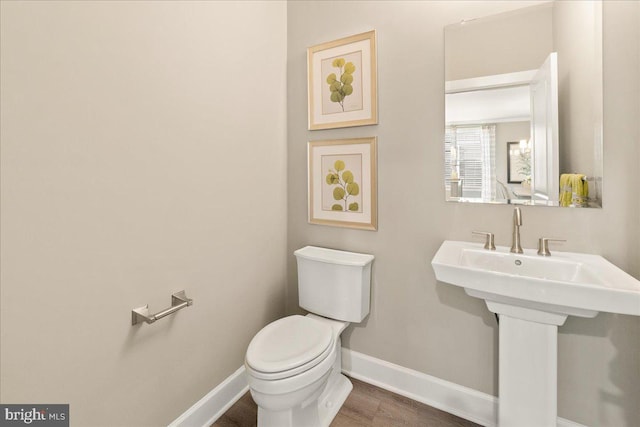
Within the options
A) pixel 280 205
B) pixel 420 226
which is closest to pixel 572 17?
pixel 420 226

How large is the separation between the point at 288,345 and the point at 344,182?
994 mm

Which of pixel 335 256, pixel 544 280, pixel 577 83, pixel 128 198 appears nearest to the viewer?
pixel 544 280

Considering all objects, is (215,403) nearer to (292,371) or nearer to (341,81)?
(292,371)

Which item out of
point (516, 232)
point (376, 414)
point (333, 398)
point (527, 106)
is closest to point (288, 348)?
point (333, 398)

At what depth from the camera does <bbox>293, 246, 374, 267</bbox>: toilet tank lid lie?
1.69 meters

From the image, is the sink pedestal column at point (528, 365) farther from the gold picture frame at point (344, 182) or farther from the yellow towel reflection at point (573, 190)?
the gold picture frame at point (344, 182)

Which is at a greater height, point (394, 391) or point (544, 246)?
point (544, 246)

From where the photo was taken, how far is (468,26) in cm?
150

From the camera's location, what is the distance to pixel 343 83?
1847 millimetres

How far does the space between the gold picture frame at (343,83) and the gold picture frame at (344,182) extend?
13 centimetres

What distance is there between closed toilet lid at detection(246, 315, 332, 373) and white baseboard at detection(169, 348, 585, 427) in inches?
17.8

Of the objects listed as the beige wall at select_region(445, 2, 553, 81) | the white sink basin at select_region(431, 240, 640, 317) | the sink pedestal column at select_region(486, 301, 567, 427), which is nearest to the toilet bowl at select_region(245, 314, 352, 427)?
the white sink basin at select_region(431, 240, 640, 317)

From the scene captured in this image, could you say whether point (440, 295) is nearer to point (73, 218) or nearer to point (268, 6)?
point (73, 218)

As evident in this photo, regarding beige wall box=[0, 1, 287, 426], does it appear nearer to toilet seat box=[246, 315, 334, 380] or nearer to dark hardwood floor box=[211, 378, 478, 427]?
dark hardwood floor box=[211, 378, 478, 427]
